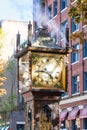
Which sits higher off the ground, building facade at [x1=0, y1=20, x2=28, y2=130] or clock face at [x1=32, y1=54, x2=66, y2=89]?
building facade at [x1=0, y1=20, x2=28, y2=130]

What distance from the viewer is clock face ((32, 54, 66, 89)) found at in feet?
33.1

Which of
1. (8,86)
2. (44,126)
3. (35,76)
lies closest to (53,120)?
(44,126)

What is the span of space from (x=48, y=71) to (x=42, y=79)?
0.31 m

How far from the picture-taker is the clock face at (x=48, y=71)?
33.1 feet

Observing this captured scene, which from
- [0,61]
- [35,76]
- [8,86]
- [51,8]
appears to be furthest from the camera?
[8,86]

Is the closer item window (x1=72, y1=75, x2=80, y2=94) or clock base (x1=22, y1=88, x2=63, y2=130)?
clock base (x1=22, y1=88, x2=63, y2=130)

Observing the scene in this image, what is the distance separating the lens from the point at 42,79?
10195 mm

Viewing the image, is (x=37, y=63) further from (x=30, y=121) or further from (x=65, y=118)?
(x=65, y=118)

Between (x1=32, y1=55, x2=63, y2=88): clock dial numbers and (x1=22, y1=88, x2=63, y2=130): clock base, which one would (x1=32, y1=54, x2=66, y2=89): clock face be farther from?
(x1=22, y1=88, x2=63, y2=130): clock base

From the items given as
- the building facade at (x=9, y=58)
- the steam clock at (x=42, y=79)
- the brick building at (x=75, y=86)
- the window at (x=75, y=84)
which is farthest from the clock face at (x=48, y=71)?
the building facade at (x=9, y=58)

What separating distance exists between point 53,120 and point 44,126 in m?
0.30

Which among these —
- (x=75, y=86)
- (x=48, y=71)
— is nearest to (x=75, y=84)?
(x=75, y=86)

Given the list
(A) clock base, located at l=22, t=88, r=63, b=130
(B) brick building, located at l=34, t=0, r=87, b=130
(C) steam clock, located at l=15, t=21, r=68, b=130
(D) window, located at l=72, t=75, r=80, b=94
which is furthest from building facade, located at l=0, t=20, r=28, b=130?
(A) clock base, located at l=22, t=88, r=63, b=130

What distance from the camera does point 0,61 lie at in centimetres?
3972
